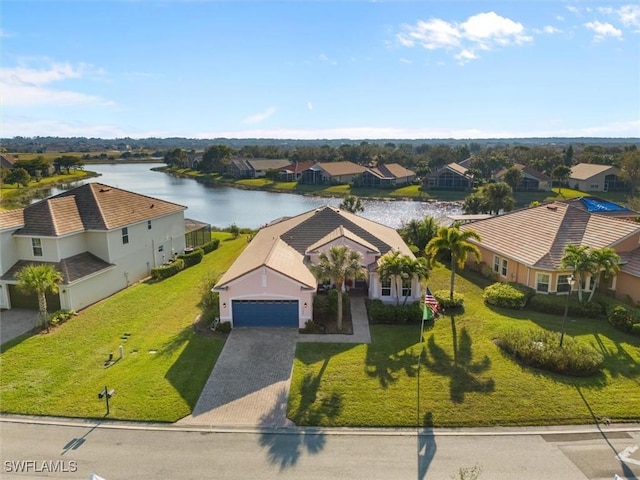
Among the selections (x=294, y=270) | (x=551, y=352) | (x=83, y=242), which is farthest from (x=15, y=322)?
(x=551, y=352)

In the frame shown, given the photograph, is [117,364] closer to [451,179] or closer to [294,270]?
[294,270]

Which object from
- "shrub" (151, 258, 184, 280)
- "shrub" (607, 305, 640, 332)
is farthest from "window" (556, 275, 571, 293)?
"shrub" (151, 258, 184, 280)

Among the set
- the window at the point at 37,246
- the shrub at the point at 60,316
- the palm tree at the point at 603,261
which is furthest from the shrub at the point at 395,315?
the window at the point at 37,246

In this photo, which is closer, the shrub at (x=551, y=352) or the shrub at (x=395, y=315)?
the shrub at (x=551, y=352)

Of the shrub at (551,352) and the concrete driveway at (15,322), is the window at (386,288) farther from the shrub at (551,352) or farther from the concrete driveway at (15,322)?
the concrete driveway at (15,322)

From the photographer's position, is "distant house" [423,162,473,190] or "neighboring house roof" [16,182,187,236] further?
"distant house" [423,162,473,190]

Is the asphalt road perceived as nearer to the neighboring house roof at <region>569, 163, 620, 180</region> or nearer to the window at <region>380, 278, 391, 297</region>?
the window at <region>380, 278, 391, 297</region>
